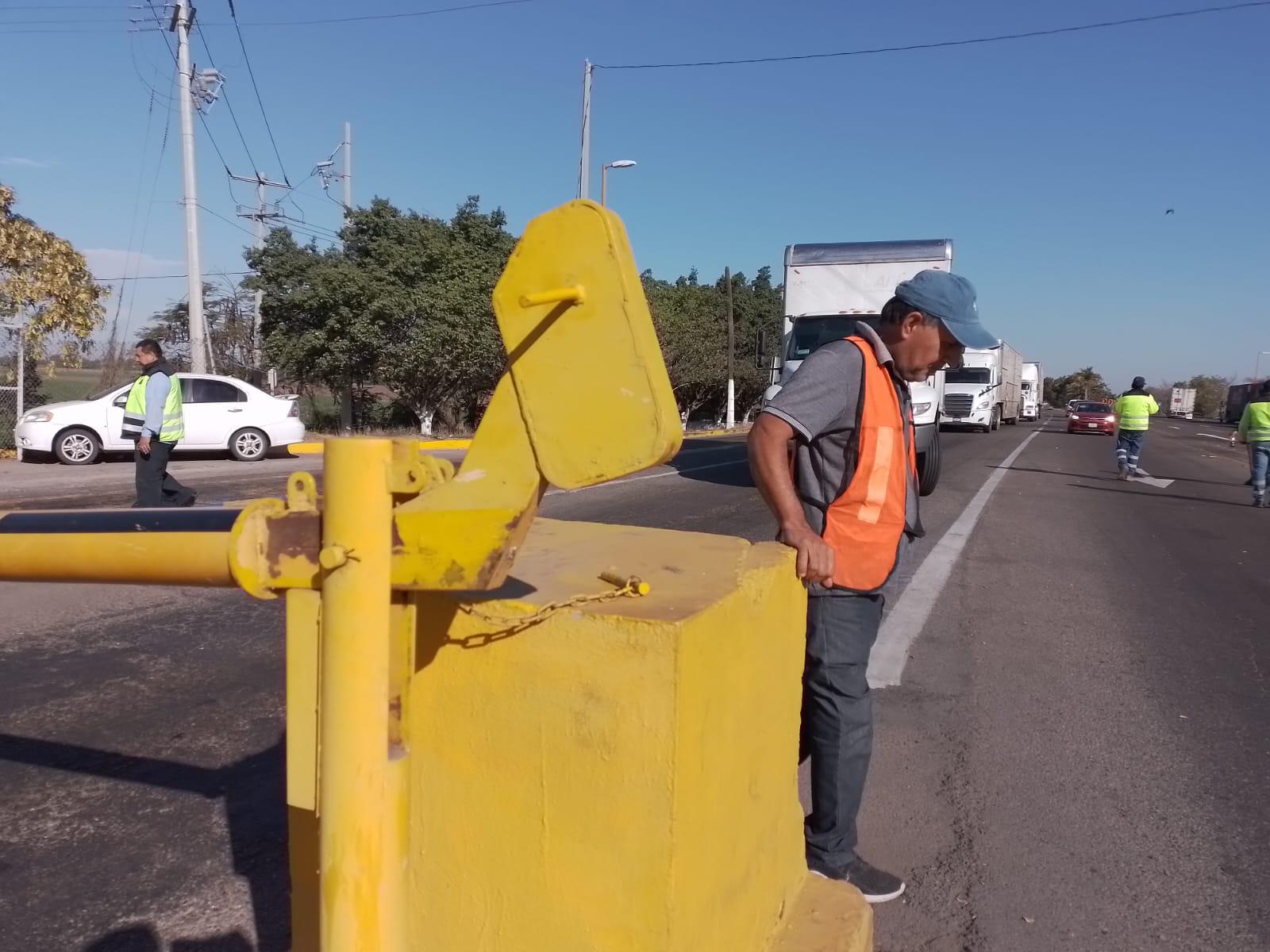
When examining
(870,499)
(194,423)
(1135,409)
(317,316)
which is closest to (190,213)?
(317,316)

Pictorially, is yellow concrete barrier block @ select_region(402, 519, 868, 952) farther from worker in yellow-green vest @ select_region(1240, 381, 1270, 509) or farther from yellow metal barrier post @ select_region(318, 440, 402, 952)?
worker in yellow-green vest @ select_region(1240, 381, 1270, 509)

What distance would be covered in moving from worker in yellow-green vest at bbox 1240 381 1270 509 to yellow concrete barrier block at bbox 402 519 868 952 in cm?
1445

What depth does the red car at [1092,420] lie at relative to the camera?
39.4 m

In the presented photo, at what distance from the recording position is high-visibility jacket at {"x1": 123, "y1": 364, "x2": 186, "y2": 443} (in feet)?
30.6

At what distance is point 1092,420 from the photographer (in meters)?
39.6

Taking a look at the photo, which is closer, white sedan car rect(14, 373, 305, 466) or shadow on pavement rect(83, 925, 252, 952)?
shadow on pavement rect(83, 925, 252, 952)

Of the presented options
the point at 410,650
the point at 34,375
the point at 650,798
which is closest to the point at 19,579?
the point at 410,650


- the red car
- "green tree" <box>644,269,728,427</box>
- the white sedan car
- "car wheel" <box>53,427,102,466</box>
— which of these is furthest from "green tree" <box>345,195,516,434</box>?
the red car

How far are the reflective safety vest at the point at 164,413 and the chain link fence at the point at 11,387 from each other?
29.3ft

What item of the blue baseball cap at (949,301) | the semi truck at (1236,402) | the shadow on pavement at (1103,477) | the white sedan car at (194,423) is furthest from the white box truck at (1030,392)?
the blue baseball cap at (949,301)

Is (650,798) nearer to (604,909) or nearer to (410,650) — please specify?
(604,909)

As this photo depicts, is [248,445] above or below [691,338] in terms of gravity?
below

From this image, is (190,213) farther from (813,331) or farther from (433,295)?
(813,331)

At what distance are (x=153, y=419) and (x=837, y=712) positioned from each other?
849 centimetres
